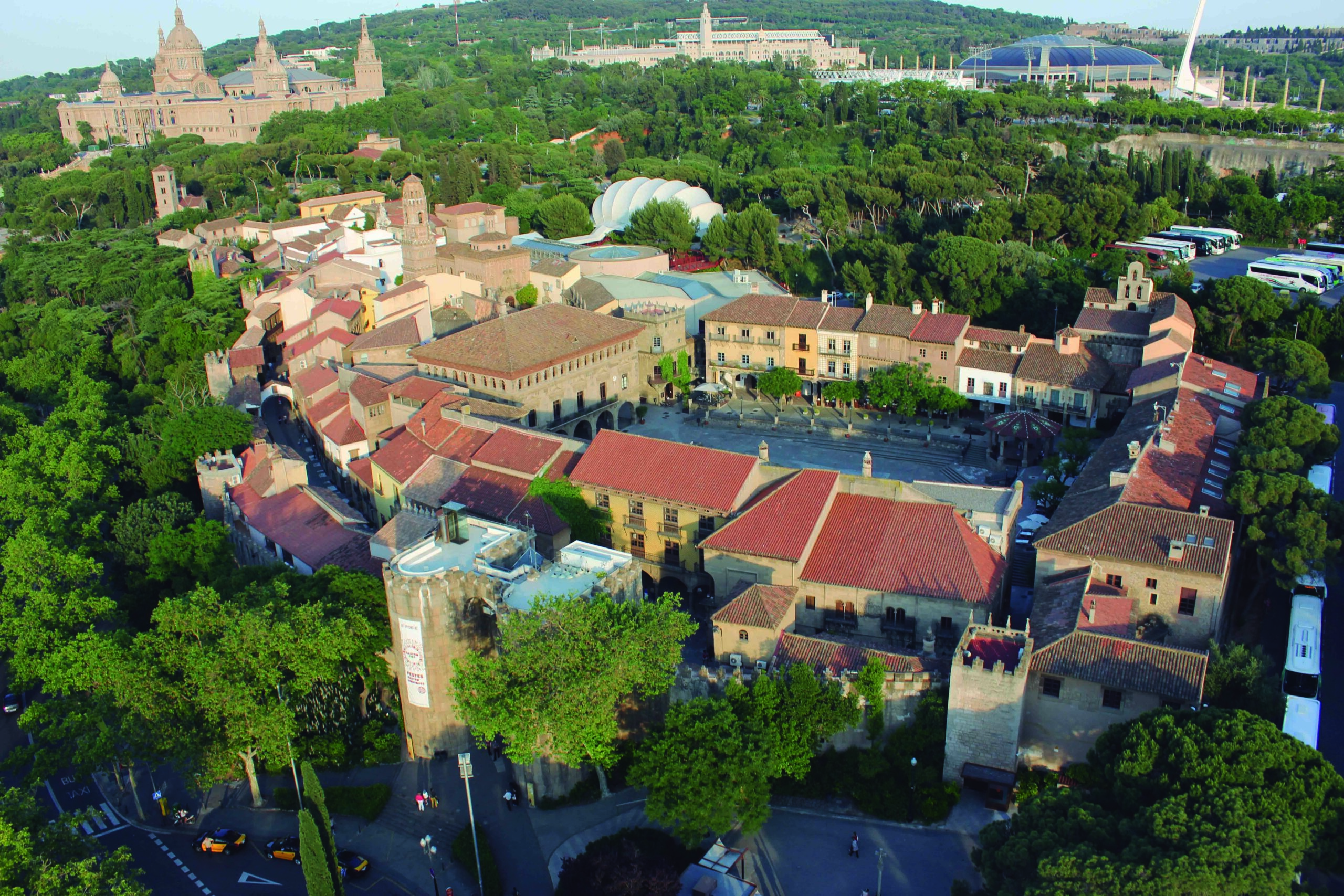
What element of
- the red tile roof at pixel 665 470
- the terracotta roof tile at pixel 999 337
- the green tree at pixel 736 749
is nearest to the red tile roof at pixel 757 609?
the green tree at pixel 736 749

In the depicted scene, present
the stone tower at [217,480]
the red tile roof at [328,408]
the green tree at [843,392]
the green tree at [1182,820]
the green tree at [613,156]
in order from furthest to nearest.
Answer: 1. the green tree at [613,156]
2. the green tree at [843,392]
3. the red tile roof at [328,408]
4. the stone tower at [217,480]
5. the green tree at [1182,820]

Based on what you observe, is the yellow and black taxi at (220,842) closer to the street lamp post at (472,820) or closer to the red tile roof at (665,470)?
the street lamp post at (472,820)

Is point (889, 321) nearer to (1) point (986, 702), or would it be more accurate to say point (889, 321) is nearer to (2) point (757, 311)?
(2) point (757, 311)

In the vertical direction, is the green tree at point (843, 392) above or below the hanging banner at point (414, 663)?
below

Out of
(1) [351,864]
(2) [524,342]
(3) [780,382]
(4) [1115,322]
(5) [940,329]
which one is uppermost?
(2) [524,342]

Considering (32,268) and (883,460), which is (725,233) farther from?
(32,268)

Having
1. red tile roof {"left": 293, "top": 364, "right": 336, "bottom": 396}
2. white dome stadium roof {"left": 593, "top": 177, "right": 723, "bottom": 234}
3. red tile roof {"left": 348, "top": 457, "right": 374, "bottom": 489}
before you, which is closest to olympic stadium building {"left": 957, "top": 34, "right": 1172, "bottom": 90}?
white dome stadium roof {"left": 593, "top": 177, "right": 723, "bottom": 234}

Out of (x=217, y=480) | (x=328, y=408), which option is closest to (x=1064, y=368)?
(x=328, y=408)

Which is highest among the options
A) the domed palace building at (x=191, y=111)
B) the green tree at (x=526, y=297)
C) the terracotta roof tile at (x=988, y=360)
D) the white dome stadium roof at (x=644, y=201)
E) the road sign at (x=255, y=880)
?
the domed palace building at (x=191, y=111)
